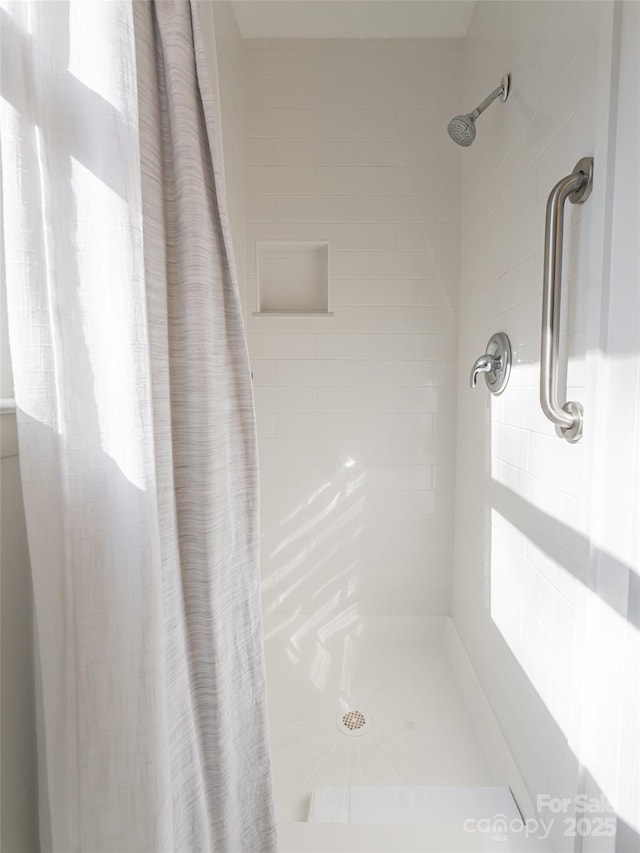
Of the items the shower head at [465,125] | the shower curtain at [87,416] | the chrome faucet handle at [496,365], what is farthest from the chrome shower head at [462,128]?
the shower curtain at [87,416]

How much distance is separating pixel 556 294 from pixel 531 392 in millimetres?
335

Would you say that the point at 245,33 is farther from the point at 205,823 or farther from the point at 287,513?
the point at 205,823

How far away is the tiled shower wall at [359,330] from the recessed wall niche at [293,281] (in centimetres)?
7

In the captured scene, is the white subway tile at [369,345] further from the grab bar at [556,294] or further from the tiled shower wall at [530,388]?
the grab bar at [556,294]

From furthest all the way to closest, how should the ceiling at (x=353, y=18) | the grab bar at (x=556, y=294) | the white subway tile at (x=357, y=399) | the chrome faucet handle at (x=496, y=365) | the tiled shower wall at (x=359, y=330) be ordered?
the white subway tile at (x=357, y=399) → the tiled shower wall at (x=359, y=330) → the ceiling at (x=353, y=18) → the chrome faucet handle at (x=496, y=365) → the grab bar at (x=556, y=294)

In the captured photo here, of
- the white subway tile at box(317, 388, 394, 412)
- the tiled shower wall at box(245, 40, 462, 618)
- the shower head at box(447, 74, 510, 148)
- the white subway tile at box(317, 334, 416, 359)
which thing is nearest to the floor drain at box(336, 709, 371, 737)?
the tiled shower wall at box(245, 40, 462, 618)

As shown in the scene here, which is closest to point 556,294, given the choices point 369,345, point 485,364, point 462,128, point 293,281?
point 485,364

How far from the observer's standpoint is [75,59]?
0.67 m

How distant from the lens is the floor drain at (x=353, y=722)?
155 centimetres

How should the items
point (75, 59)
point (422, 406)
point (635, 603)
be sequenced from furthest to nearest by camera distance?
point (422, 406) → point (635, 603) → point (75, 59)

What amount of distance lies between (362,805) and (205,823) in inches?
23.1

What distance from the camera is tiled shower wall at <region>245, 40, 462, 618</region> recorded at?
195 cm

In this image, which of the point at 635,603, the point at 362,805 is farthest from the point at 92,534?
the point at 362,805

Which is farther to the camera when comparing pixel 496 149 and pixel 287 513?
pixel 287 513
